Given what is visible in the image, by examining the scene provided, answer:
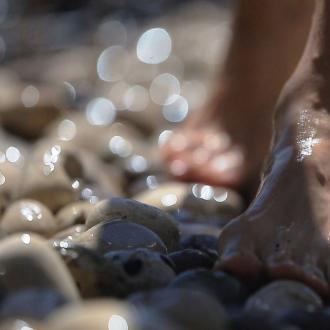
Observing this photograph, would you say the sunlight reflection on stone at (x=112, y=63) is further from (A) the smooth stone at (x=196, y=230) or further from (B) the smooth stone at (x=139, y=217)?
(B) the smooth stone at (x=139, y=217)

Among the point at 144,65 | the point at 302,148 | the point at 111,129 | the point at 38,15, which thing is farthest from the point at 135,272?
the point at 38,15

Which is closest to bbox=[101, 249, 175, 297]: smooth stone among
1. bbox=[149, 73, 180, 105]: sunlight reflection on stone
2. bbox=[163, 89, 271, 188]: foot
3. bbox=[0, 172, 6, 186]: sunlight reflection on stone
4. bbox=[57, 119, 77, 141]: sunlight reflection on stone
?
bbox=[0, 172, 6, 186]: sunlight reflection on stone

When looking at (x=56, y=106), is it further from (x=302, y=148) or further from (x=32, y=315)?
(x=32, y=315)

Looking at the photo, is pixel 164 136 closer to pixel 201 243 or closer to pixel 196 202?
pixel 196 202

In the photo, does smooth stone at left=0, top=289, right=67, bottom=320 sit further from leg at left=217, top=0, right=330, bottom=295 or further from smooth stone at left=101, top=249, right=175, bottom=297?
leg at left=217, top=0, right=330, bottom=295

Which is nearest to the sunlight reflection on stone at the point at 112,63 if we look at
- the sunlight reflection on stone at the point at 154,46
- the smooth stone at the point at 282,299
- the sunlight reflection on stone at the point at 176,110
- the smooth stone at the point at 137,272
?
the sunlight reflection on stone at the point at 154,46

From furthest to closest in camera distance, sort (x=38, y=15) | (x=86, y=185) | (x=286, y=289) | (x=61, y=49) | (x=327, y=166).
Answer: (x=38, y=15) → (x=61, y=49) → (x=86, y=185) → (x=327, y=166) → (x=286, y=289)

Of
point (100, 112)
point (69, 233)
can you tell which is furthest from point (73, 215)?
point (100, 112)
